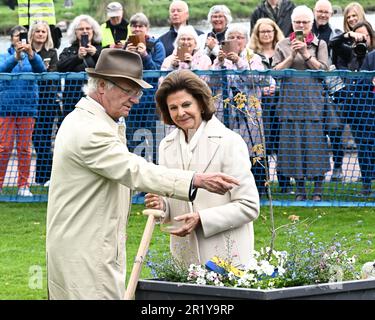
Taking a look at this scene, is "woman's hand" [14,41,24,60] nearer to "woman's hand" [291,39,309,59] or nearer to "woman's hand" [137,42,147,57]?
"woman's hand" [137,42,147,57]

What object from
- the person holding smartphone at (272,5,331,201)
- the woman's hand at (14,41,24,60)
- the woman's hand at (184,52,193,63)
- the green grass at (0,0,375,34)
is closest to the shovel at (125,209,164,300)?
the person holding smartphone at (272,5,331,201)

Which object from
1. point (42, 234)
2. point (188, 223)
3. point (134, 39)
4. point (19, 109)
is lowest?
point (42, 234)

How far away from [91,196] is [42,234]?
6.08 meters

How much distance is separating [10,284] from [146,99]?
417 centimetres

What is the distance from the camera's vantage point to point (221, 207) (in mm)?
7523

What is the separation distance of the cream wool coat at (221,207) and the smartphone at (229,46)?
21.0 feet

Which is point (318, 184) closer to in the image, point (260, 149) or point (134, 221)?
point (134, 221)

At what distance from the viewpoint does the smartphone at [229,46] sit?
14039 millimetres

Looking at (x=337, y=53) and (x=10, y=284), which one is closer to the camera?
(x=10, y=284)

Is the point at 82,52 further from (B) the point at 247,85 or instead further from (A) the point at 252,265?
(A) the point at 252,265

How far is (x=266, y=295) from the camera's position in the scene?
6832 millimetres

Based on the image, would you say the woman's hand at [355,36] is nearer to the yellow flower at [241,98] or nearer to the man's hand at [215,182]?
the yellow flower at [241,98]

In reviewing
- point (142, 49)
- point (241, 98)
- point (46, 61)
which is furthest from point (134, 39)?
point (241, 98)

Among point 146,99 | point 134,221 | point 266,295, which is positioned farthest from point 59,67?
point 266,295
